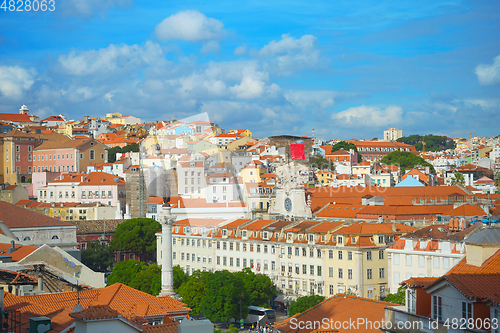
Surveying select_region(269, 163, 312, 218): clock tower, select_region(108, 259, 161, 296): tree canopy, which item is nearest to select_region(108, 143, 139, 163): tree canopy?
select_region(269, 163, 312, 218): clock tower

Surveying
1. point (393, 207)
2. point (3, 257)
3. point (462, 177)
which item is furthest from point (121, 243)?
point (462, 177)

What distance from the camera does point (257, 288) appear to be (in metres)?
48.0

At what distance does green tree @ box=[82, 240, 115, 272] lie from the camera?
62.4 m

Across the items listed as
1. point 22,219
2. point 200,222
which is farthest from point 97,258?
point 22,219

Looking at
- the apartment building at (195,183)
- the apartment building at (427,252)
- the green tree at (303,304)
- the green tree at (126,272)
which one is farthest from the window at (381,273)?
the apartment building at (195,183)

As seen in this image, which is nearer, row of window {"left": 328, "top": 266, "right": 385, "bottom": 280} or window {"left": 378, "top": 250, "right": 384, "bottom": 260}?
row of window {"left": 328, "top": 266, "right": 385, "bottom": 280}

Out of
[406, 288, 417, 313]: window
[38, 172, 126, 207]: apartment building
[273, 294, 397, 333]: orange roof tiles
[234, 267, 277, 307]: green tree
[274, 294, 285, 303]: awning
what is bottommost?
[274, 294, 285, 303]: awning

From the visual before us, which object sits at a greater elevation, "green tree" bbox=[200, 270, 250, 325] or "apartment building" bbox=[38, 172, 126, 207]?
"apartment building" bbox=[38, 172, 126, 207]

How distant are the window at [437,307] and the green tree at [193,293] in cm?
3227

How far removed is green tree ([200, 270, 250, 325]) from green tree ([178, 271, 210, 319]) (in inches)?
35.0

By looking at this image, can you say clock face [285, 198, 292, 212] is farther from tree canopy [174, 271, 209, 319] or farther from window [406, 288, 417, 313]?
window [406, 288, 417, 313]

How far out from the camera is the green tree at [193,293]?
44.8 meters

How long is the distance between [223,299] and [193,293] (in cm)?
268

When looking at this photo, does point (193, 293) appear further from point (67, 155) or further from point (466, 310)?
point (67, 155)
